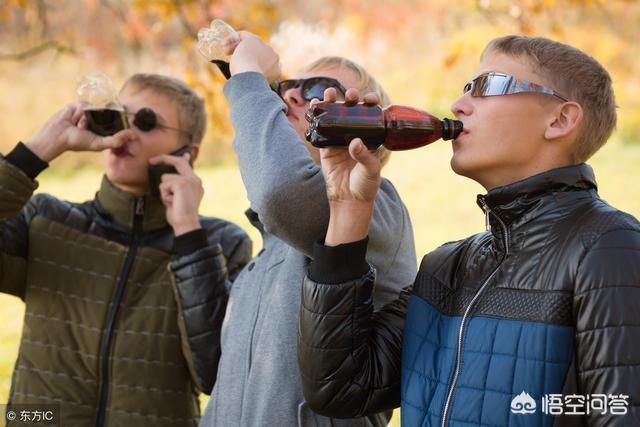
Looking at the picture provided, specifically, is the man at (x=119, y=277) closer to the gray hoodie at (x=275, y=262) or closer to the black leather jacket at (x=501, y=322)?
the gray hoodie at (x=275, y=262)

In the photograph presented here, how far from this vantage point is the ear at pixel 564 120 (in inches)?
76.8

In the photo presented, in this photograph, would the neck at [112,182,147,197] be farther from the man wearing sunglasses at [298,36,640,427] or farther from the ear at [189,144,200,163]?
the man wearing sunglasses at [298,36,640,427]

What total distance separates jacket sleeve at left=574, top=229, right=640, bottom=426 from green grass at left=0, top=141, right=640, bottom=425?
7186mm

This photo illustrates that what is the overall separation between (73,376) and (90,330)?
0.56 ft

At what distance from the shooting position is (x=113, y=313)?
2.93 metres

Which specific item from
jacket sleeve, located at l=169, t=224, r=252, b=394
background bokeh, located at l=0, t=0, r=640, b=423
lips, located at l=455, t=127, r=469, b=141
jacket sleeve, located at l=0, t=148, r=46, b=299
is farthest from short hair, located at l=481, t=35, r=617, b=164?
background bokeh, located at l=0, t=0, r=640, b=423

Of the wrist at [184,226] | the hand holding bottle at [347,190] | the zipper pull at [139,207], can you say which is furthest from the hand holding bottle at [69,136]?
the hand holding bottle at [347,190]

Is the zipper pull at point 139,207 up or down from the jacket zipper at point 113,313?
up

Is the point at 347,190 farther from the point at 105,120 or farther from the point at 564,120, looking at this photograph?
the point at 105,120

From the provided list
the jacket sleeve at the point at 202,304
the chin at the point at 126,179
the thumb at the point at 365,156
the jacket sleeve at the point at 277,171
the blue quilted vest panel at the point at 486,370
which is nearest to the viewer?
the blue quilted vest panel at the point at 486,370

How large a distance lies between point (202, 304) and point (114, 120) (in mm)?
853

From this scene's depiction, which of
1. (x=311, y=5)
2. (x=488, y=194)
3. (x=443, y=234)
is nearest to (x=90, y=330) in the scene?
(x=488, y=194)

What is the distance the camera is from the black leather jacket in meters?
1.65

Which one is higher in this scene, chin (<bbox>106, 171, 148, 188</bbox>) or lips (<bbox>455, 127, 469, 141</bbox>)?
chin (<bbox>106, 171, 148, 188</bbox>)
